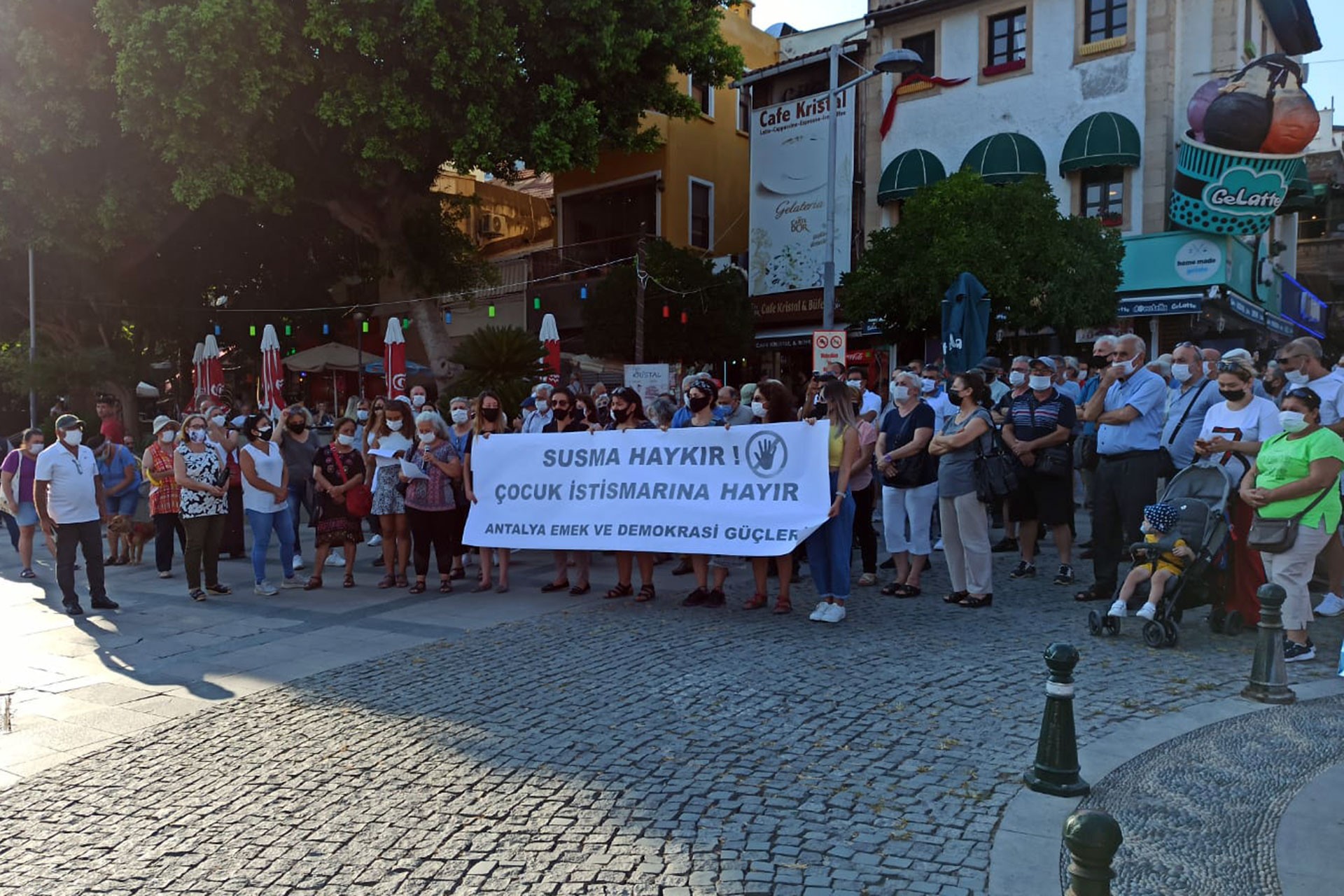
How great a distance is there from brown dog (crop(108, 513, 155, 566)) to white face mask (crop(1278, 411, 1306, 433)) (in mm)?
12242

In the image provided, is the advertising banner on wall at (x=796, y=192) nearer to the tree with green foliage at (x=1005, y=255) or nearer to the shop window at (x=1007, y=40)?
the shop window at (x=1007, y=40)

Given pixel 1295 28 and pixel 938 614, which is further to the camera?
pixel 1295 28

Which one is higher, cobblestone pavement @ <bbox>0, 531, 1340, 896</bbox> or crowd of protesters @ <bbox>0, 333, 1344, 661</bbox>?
crowd of protesters @ <bbox>0, 333, 1344, 661</bbox>

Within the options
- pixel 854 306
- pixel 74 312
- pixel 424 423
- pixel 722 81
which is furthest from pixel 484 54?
pixel 74 312

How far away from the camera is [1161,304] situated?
2297 cm

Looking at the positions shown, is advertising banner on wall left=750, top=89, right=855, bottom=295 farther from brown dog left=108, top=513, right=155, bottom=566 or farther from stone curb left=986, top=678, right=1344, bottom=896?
stone curb left=986, top=678, right=1344, bottom=896

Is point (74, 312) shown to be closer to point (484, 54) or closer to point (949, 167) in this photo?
point (484, 54)

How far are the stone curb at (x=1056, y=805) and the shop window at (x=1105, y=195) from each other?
20.6 metres

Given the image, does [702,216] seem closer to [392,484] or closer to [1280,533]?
[392,484]

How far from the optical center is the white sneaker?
7719 millimetres

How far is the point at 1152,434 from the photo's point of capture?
307 inches

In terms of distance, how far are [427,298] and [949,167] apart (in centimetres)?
1425

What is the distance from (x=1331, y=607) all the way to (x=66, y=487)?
11.0 m

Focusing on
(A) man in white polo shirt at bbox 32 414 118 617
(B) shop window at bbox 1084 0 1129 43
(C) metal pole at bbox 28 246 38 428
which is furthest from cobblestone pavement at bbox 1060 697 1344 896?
(C) metal pole at bbox 28 246 38 428
